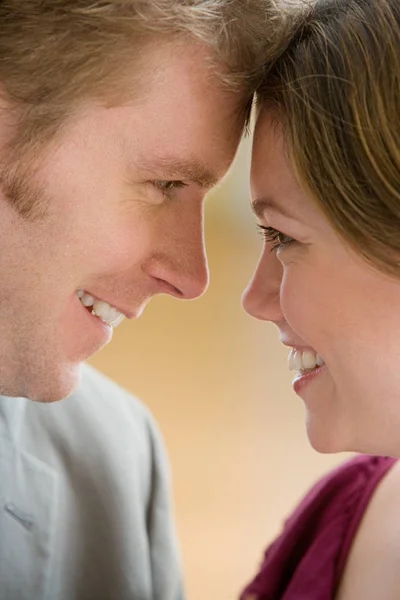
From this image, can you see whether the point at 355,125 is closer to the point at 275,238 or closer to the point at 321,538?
the point at 275,238

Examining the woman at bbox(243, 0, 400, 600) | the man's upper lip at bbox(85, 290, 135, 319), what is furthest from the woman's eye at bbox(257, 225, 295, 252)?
the man's upper lip at bbox(85, 290, 135, 319)

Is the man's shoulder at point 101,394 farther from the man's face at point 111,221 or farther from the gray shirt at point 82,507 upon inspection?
the man's face at point 111,221

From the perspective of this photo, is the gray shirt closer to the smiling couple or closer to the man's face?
the smiling couple

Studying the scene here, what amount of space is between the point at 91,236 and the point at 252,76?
0.93ft

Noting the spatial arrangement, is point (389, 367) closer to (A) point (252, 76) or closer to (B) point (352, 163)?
(B) point (352, 163)

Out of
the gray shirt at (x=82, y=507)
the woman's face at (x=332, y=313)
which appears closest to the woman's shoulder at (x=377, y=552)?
the woman's face at (x=332, y=313)

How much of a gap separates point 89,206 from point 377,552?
595 millimetres

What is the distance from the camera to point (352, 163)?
1.04 metres

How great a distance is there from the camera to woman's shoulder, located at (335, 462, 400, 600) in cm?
125

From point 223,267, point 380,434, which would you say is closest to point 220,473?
point 223,267

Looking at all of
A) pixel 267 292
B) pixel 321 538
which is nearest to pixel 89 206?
pixel 267 292

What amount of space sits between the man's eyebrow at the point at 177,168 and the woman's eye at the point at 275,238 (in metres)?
0.11

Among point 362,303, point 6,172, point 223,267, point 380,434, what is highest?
point 223,267

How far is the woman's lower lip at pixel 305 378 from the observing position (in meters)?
1.21
